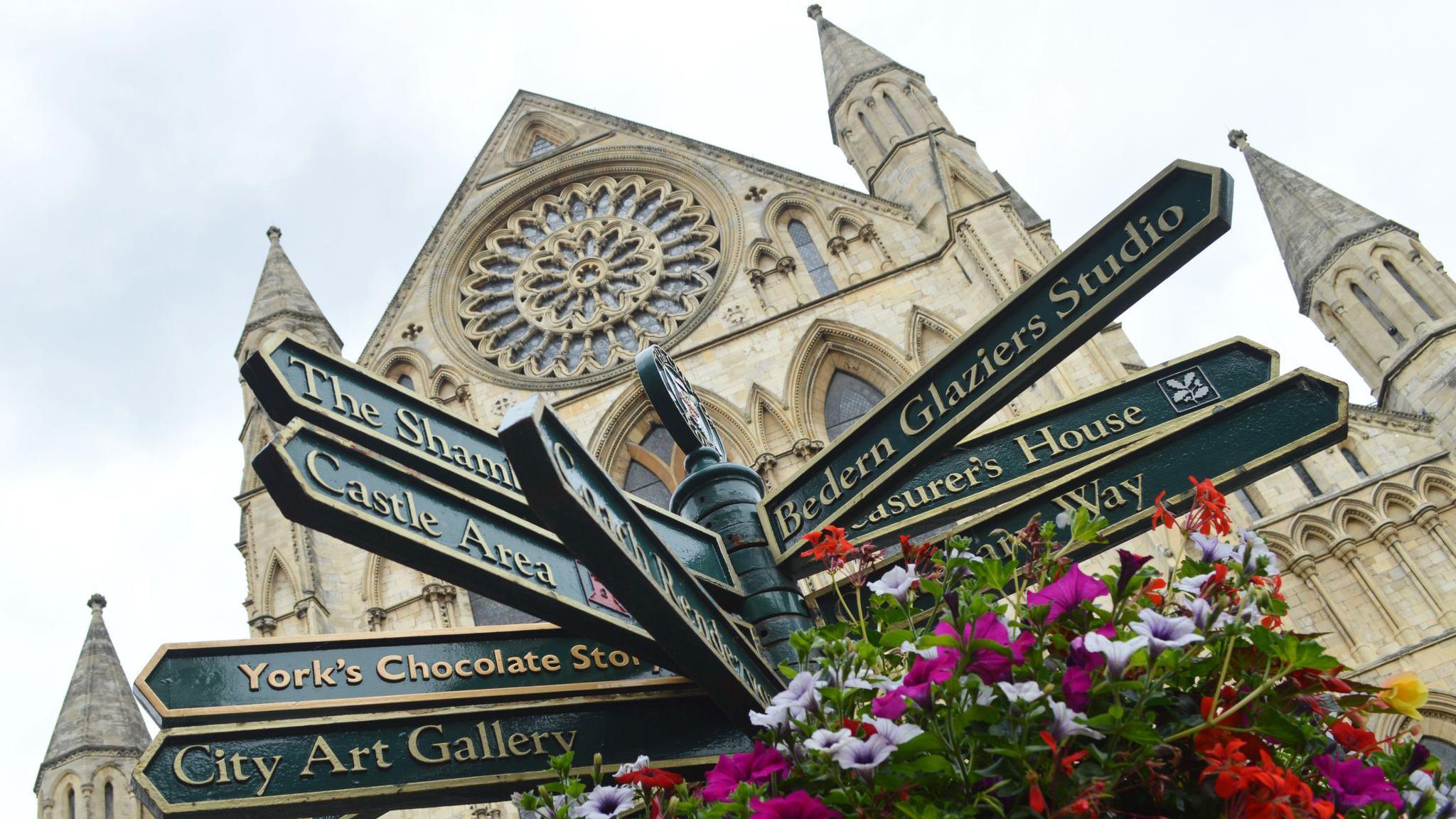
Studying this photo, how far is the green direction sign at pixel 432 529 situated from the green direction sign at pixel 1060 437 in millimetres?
795

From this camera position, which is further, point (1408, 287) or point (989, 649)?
point (1408, 287)

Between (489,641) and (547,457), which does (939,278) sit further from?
(547,457)

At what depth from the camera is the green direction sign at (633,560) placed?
2.15 metres

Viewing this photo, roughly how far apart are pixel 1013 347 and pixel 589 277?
47.3 feet

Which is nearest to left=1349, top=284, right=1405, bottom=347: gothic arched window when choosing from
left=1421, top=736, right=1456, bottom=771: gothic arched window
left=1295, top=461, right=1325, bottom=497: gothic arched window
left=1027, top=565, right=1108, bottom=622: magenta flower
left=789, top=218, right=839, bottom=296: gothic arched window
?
left=1295, top=461, right=1325, bottom=497: gothic arched window

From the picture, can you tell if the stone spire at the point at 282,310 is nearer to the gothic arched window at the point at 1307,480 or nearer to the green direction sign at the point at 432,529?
the gothic arched window at the point at 1307,480

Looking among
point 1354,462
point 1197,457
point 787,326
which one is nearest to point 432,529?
point 1197,457

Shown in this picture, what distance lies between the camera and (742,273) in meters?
16.2

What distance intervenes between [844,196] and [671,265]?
8.02 ft

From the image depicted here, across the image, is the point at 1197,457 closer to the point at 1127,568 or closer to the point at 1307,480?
the point at 1127,568

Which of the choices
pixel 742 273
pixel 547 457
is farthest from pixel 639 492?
pixel 547 457

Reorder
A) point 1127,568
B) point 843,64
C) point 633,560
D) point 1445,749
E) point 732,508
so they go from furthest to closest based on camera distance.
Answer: point 843,64 < point 1445,749 < point 732,508 < point 633,560 < point 1127,568

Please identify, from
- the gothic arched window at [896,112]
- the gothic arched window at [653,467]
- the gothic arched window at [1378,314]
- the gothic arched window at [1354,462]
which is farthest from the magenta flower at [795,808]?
the gothic arched window at [896,112]

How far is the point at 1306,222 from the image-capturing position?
16.7 m
